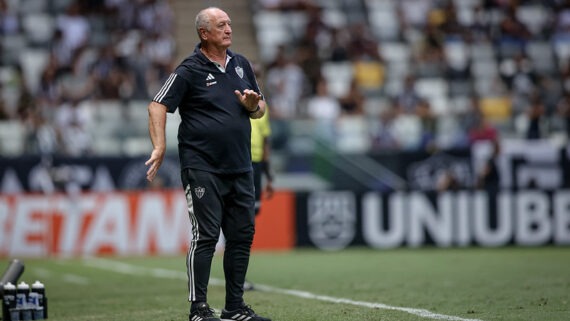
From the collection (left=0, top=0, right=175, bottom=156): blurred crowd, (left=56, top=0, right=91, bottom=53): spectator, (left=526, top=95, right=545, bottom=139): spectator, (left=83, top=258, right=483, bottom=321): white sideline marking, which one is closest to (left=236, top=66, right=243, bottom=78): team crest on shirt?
(left=83, top=258, right=483, bottom=321): white sideline marking

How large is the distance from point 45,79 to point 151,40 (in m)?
3.02

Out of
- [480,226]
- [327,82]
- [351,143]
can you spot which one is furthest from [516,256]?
[327,82]

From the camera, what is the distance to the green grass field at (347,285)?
9500mm

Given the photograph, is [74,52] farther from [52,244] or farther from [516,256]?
[516,256]

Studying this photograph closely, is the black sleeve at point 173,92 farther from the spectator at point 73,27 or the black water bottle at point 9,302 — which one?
the spectator at point 73,27

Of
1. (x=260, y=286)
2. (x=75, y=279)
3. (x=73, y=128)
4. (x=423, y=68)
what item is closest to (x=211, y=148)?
(x=260, y=286)

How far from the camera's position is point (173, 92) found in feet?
27.4

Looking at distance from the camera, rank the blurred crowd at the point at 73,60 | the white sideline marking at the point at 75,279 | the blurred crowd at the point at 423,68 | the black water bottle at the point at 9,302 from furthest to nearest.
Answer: the blurred crowd at the point at 423,68
the blurred crowd at the point at 73,60
the white sideline marking at the point at 75,279
the black water bottle at the point at 9,302

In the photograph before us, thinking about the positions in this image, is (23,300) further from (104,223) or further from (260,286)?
(104,223)

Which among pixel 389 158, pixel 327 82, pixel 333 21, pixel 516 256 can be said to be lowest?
pixel 516 256

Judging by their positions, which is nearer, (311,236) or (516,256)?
(516,256)

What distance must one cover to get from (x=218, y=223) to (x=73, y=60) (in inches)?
675

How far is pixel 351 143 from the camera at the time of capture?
23.4m

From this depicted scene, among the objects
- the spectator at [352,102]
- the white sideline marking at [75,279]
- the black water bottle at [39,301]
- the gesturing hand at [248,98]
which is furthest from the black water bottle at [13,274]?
the spectator at [352,102]
